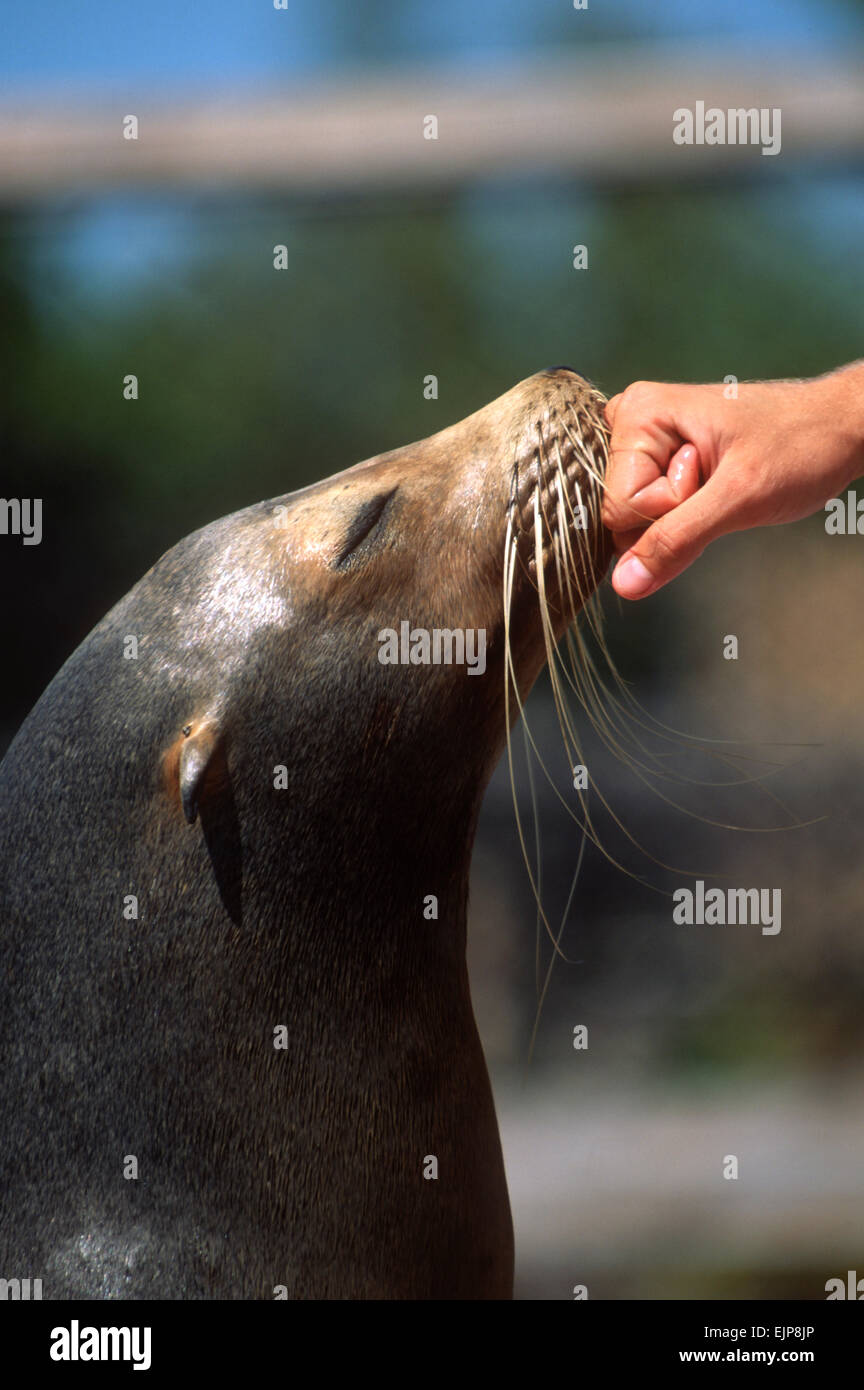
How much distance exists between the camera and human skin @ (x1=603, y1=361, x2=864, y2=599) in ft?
3.70

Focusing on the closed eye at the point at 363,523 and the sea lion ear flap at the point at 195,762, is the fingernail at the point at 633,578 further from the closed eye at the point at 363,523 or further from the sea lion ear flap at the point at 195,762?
the sea lion ear flap at the point at 195,762

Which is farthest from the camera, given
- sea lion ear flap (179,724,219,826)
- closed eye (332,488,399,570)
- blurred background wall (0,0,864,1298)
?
blurred background wall (0,0,864,1298)

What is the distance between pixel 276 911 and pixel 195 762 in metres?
0.15

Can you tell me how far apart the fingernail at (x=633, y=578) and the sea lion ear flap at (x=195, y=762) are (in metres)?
0.37

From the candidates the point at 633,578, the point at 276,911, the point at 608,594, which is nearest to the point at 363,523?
the point at 633,578

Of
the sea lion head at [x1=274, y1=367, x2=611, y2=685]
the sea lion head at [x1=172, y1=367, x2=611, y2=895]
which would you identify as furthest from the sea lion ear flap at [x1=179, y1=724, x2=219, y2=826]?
the sea lion head at [x1=274, y1=367, x2=611, y2=685]

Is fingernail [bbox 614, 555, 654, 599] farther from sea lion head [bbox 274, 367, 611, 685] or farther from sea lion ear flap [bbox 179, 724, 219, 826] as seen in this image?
sea lion ear flap [bbox 179, 724, 219, 826]

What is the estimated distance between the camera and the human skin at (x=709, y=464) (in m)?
1.13

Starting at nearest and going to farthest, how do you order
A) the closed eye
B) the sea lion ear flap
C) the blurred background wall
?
the sea lion ear flap → the closed eye → the blurred background wall

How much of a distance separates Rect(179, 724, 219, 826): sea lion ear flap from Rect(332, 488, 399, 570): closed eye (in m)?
0.19

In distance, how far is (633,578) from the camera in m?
1.15

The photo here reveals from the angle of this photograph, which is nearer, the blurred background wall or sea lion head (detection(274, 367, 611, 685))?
sea lion head (detection(274, 367, 611, 685))

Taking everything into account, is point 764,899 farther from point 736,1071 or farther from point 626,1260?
point 626,1260

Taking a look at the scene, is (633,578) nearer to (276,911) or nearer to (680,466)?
(680,466)
